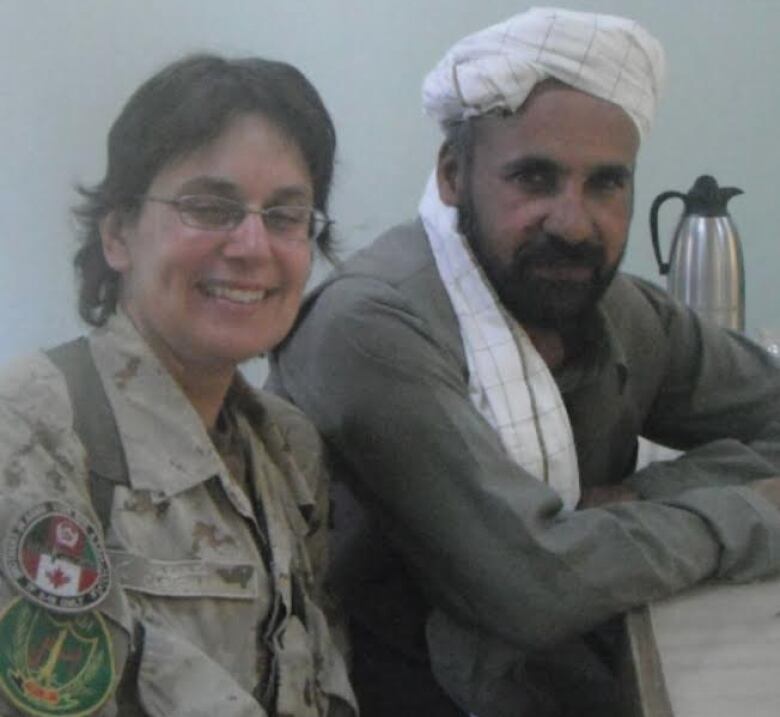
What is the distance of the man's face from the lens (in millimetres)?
1457

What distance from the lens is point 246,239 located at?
1.16 m

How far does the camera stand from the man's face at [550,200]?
1457 mm

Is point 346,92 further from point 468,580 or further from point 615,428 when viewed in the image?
point 468,580

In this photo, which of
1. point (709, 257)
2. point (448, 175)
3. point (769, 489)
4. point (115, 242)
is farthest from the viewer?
point (709, 257)

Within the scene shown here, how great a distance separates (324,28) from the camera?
105 inches

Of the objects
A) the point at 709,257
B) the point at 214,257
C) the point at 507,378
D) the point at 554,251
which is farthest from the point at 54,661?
the point at 709,257

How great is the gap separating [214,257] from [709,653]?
560mm

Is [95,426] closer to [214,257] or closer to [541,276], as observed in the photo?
[214,257]

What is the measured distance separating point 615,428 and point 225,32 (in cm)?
147

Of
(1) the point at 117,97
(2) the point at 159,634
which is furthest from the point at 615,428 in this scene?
Answer: (1) the point at 117,97

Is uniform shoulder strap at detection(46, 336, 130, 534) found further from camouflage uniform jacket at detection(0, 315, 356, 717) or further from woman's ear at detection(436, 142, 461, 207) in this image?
woman's ear at detection(436, 142, 461, 207)

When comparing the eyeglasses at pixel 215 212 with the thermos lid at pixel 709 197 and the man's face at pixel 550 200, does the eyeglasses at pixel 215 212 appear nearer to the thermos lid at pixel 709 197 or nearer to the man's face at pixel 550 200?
the man's face at pixel 550 200

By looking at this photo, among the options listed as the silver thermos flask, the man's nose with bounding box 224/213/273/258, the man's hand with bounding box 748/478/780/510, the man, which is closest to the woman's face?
the man's nose with bounding box 224/213/273/258

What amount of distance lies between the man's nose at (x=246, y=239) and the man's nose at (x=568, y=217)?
1.43 ft
